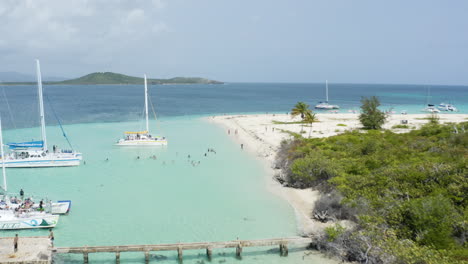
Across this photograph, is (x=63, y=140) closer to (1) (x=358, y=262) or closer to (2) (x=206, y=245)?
(2) (x=206, y=245)

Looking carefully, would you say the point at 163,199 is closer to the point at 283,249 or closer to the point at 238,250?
the point at 238,250

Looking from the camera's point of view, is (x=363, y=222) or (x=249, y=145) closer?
(x=363, y=222)

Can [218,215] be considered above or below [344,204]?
below

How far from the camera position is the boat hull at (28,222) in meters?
23.2

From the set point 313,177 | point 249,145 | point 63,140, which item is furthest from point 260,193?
point 63,140

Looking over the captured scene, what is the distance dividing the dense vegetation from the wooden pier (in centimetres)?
196

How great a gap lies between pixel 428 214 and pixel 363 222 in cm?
329

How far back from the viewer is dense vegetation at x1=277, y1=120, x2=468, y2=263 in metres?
17.6

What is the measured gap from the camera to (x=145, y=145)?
52531 millimetres

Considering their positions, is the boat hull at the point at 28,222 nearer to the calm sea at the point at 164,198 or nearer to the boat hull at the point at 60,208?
the calm sea at the point at 164,198

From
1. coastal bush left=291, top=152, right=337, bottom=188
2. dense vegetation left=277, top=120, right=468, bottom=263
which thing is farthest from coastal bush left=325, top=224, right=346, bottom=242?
coastal bush left=291, top=152, right=337, bottom=188

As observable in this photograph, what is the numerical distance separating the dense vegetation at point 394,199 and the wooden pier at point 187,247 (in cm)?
196

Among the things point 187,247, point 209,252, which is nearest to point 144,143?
point 187,247

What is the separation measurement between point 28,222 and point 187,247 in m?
11.5
